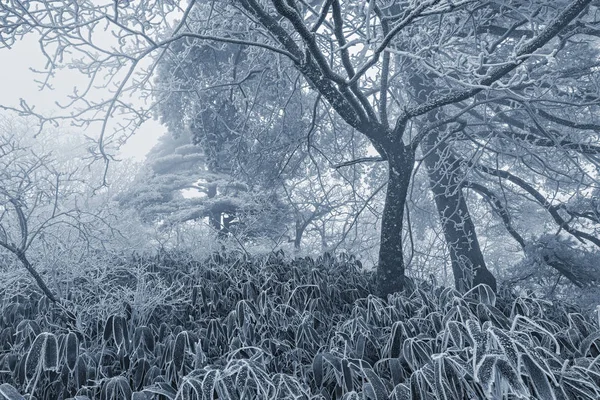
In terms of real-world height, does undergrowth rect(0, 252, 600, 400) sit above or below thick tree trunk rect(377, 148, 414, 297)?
below

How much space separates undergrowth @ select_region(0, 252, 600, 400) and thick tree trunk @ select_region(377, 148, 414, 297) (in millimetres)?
175

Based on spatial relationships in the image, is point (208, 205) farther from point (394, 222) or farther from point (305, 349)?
point (305, 349)

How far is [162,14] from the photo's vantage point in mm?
4203

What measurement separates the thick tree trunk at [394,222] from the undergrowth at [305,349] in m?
0.18

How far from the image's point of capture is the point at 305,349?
249 cm

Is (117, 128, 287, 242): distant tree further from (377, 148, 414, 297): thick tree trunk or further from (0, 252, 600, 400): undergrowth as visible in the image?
(0, 252, 600, 400): undergrowth

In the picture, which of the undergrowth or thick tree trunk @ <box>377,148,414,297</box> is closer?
the undergrowth

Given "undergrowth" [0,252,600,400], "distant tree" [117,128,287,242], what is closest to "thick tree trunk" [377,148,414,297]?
"undergrowth" [0,252,600,400]

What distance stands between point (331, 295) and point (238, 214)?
28.8 ft

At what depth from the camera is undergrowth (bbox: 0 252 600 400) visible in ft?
4.66

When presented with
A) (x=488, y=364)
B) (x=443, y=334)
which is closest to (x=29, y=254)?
(x=443, y=334)

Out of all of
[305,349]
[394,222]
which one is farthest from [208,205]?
[305,349]

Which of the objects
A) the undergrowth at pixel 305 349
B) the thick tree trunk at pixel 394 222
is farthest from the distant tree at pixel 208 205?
the undergrowth at pixel 305 349

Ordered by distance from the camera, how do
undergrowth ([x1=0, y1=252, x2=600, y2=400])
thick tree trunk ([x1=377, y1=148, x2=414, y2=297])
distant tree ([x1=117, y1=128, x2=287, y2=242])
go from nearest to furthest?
undergrowth ([x1=0, y1=252, x2=600, y2=400]), thick tree trunk ([x1=377, y1=148, x2=414, y2=297]), distant tree ([x1=117, y1=128, x2=287, y2=242])
